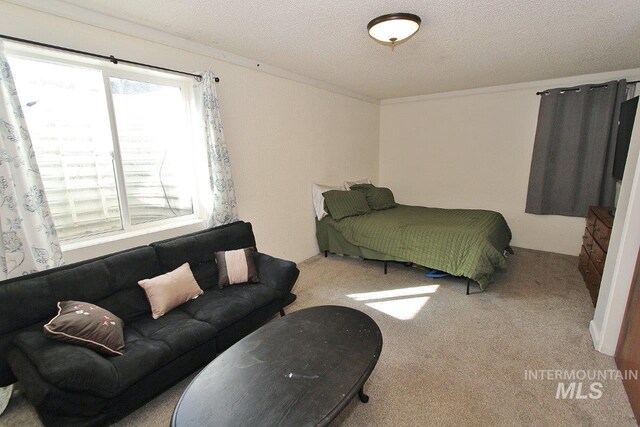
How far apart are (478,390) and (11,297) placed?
2725mm

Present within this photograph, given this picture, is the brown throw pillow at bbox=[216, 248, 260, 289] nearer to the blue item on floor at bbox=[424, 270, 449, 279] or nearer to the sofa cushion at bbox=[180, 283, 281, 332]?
the sofa cushion at bbox=[180, 283, 281, 332]

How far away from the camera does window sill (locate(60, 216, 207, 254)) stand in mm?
2148

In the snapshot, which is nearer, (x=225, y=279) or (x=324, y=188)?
(x=225, y=279)

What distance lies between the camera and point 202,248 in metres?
2.54

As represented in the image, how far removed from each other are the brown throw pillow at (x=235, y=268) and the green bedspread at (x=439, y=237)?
1.59 m

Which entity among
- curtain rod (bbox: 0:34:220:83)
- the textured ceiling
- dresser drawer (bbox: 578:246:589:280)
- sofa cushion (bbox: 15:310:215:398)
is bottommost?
dresser drawer (bbox: 578:246:589:280)

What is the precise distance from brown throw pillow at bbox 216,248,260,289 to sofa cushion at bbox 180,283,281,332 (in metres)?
0.05

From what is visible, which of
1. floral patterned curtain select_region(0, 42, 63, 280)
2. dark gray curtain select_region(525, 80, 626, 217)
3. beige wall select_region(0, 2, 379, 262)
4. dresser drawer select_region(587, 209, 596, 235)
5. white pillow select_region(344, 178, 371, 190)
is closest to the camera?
floral patterned curtain select_region(0, 42, 63, 280)

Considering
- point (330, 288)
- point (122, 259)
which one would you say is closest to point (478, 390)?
point (330, 288)

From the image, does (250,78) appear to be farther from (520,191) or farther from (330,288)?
(520,191)

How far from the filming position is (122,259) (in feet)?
6.91

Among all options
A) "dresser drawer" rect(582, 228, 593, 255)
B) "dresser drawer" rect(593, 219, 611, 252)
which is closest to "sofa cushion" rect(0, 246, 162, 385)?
"dresser drawer" rect(593, 219, 611, 252)

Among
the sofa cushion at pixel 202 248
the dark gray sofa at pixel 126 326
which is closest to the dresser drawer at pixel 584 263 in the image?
the dark gray sofa at pixel 126 326

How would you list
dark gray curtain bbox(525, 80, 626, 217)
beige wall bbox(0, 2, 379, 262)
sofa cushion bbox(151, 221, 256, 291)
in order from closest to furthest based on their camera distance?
beige wall bbox(0, 2, 379, 262)
sofa cushion bbox(151, 221, 256, 291)
dark gray curtain bbox(525, 80, 626, 217)
